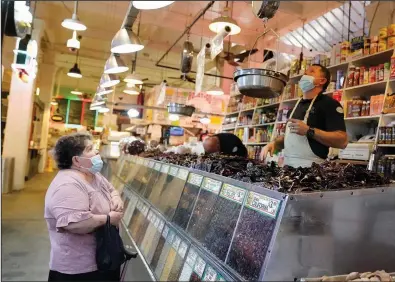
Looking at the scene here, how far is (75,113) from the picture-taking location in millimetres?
18172

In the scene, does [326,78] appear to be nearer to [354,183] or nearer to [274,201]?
[354,183]

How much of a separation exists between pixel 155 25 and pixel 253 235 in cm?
826

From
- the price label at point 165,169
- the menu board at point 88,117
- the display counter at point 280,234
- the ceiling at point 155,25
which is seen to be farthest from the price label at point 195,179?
the menu board at point 88,117

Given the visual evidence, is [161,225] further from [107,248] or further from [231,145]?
[231,145]

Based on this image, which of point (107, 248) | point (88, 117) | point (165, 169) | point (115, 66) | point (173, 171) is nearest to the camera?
point (107, 248)

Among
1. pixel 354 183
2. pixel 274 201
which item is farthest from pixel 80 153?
pixel 354 183

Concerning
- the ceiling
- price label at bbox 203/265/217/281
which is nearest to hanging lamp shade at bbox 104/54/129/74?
the ceiling

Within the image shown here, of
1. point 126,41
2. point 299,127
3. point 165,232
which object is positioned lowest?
point 165,232

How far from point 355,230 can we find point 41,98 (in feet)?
48.7

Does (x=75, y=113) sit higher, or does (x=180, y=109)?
(x=180, y=109)

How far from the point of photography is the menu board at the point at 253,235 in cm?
116

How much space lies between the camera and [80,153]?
90.9 inches

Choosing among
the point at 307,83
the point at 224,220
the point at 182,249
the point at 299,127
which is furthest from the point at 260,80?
the point at 182,249

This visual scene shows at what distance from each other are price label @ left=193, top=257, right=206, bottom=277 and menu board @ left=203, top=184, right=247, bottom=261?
0.06m
